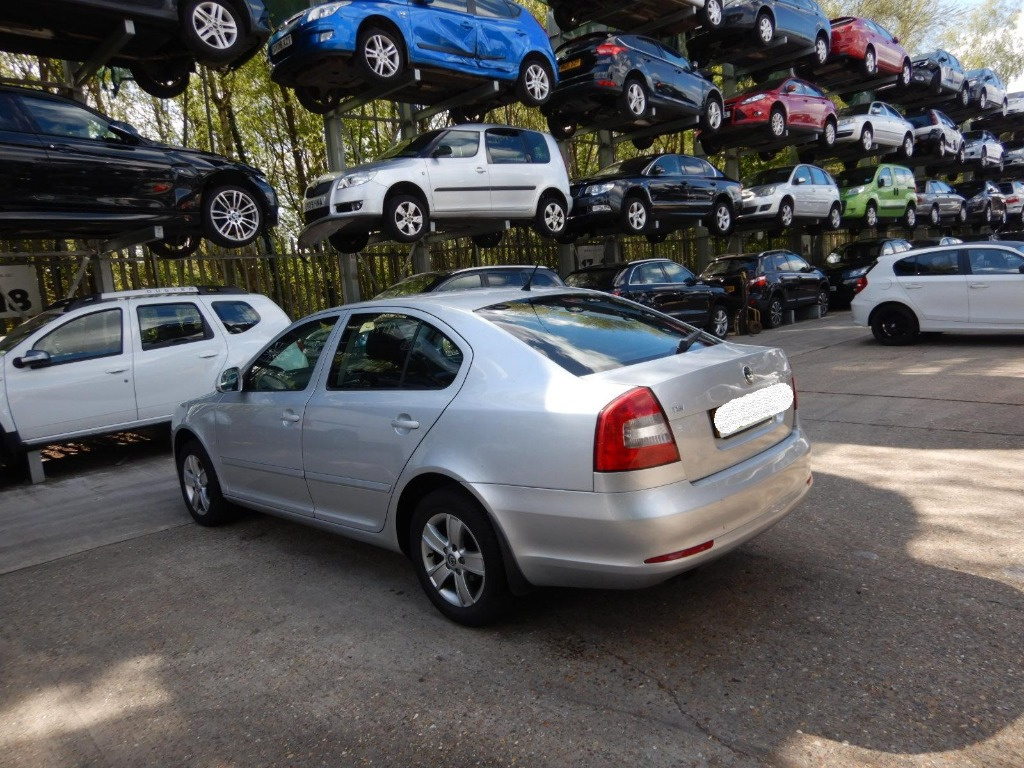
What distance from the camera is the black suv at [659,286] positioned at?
1268cm

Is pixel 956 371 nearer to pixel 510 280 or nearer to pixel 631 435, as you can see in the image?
pixel 510 280

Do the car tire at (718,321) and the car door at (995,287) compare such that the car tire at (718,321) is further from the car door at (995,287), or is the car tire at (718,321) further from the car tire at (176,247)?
the car tire at (176,247)

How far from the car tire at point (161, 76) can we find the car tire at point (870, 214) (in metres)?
18.5

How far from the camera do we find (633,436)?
2.94m

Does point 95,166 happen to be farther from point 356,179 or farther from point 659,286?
point 659,286

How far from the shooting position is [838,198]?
20156 millimetres

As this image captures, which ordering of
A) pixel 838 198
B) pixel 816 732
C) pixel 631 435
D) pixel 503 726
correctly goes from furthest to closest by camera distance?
pixel 838 198 → pixel 631 435 → pixel 503 726 → pixel 816 732

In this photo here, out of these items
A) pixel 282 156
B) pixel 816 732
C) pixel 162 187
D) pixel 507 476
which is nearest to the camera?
pixel 816 732

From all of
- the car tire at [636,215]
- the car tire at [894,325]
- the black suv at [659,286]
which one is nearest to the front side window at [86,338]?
the black suv at [659,286]

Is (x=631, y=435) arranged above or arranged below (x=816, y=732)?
above

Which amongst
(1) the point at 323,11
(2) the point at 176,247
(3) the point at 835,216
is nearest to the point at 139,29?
(1) the point at 323,11

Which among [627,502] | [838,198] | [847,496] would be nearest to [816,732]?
[627,502]

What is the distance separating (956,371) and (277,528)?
8010 mm

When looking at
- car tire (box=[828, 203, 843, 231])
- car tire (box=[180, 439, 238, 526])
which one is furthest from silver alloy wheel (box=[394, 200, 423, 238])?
car tire (box=[828, 203, 843, 231])
